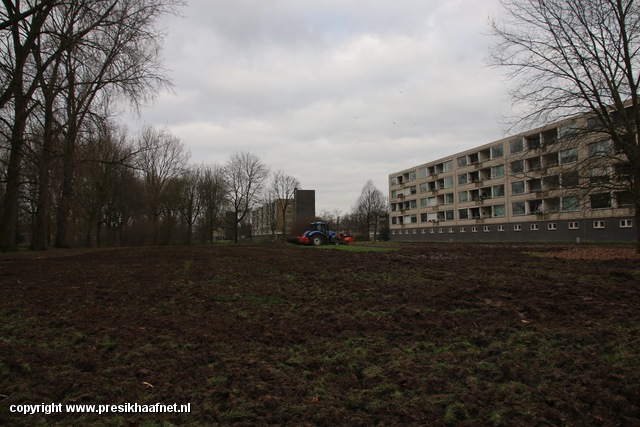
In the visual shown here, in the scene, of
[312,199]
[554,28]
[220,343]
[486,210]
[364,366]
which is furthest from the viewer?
[312,199]

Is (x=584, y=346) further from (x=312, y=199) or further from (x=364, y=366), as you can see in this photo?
(x=312, y=199)

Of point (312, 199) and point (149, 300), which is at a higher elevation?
point (312, 199)

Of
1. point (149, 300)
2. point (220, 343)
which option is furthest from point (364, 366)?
point (149, 300)

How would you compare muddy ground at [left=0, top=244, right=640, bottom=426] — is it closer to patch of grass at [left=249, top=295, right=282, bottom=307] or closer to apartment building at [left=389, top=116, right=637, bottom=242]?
patch of grass at [left=249, top=295, right=282, bottom=307]

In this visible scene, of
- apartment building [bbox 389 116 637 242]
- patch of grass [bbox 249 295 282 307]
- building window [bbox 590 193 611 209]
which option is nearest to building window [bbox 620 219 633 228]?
apartment building [bbox 389 116 637 242]

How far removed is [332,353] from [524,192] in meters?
60.3

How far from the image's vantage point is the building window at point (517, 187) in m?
58.8

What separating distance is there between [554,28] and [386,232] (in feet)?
251

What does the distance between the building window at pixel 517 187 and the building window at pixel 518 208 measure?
5.60ft

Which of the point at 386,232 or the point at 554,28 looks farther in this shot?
the point at 386,232

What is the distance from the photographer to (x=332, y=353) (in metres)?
5.16

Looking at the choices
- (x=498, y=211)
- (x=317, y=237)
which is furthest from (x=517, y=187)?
(x=317, y=237)

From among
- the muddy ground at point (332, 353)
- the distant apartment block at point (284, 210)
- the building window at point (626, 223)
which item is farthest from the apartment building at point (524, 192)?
the distant apartment block at point (284, 210)

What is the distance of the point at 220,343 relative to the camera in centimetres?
552
